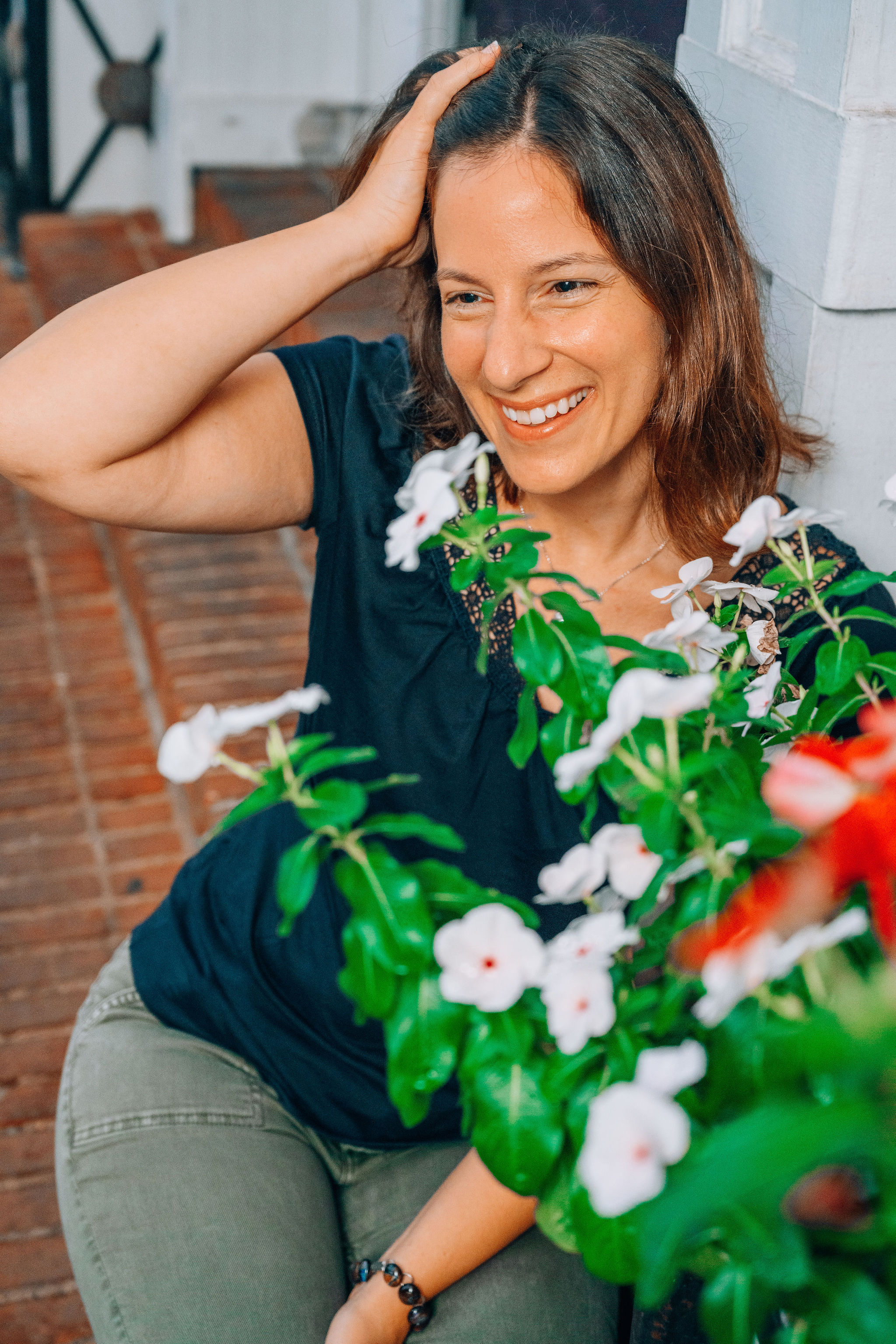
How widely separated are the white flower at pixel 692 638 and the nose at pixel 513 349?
41 centimetres

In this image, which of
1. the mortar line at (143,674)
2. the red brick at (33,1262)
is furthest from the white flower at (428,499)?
the mortar line at (143,674)

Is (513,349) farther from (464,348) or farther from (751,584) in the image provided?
(751,584)

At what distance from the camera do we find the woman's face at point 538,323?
1150 millimetres

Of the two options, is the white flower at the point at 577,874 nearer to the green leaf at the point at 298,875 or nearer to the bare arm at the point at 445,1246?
the green leaf at the point at 298,875

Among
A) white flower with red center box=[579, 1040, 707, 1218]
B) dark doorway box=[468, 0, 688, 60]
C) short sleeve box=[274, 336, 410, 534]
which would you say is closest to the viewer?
white flower with red center box=[579, 1040, 707, 1218]

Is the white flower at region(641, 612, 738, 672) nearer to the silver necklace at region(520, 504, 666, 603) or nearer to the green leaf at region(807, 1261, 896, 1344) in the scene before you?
the green leaf at region(807, 1261, 896, 1344)

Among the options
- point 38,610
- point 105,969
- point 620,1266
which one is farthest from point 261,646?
point 620,1266

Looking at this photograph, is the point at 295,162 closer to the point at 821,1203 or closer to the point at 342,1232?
the point at 342,1232

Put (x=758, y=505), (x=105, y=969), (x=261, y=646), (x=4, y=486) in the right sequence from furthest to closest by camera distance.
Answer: (x=4, y=486) < (x=261, y=646) < (x=105, y=969) < (x=758, y=505)

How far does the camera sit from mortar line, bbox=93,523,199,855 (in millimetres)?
2523

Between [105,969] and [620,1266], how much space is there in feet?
3.17

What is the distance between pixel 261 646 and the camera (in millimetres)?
2604

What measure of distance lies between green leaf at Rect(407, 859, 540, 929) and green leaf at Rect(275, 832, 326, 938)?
0.05m

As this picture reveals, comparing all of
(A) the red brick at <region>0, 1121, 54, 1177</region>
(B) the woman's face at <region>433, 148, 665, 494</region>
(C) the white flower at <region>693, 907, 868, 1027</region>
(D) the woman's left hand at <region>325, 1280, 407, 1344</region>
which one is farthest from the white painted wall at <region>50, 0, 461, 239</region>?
(C) the white flower at <region>693, 907, 868, 1027</region>
